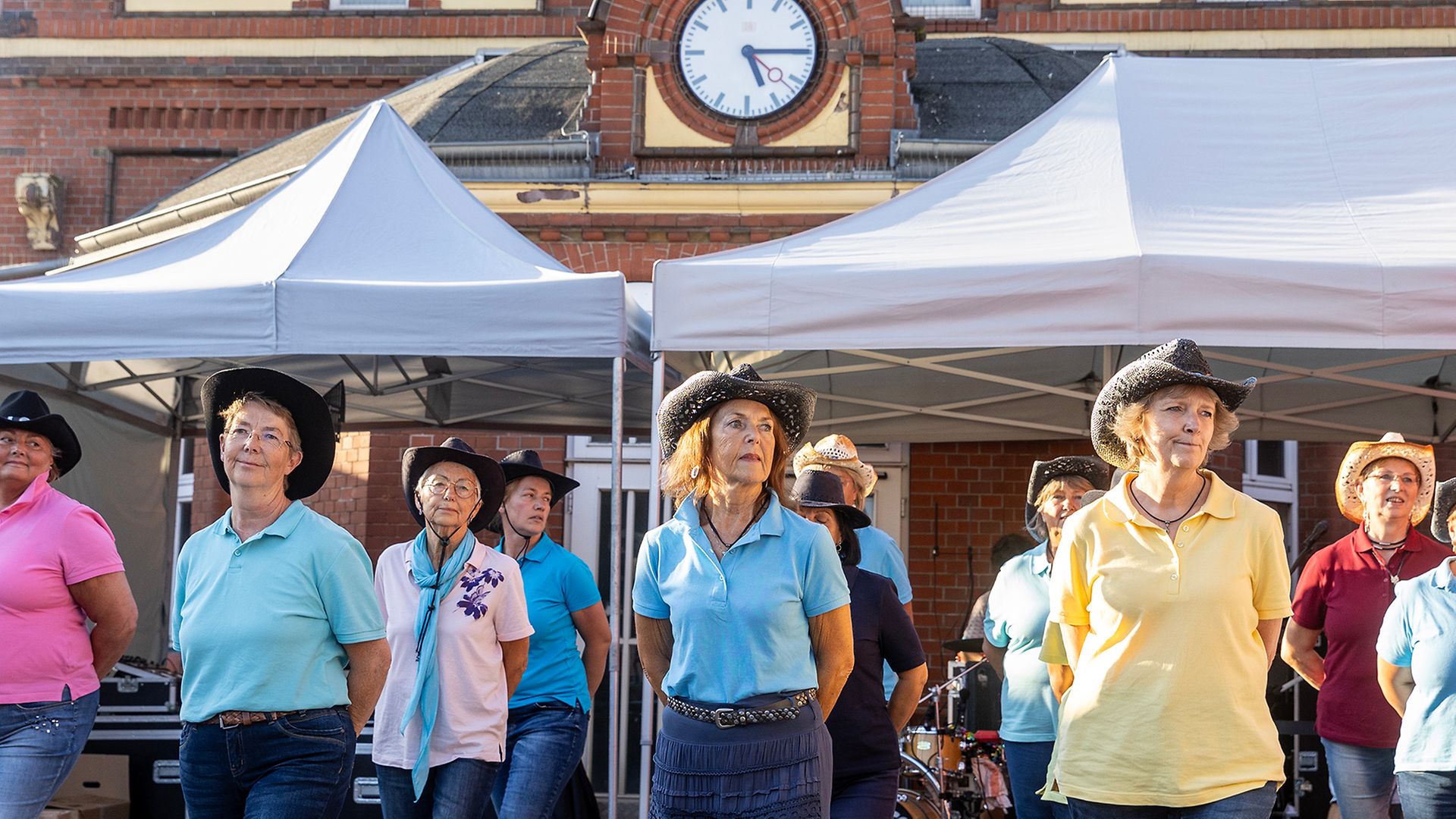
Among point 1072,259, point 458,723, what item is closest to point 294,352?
point 458,723

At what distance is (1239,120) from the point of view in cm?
736

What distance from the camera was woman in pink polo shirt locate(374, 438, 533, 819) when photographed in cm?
510

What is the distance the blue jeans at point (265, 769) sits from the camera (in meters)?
3.81

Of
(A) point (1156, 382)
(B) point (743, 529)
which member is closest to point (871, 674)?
(B) point (743, 529)

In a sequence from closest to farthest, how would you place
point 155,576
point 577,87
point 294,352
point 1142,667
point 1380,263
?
1. point 1142,667
2. point 1380,263
3. point 294,352
4. point 155,576
5. point 577,87

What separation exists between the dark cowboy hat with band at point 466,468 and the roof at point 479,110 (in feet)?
20.6

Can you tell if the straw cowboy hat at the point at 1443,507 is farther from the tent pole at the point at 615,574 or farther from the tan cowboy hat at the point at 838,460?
the tent pole at the point at 615,574

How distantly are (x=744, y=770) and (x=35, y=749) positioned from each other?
7.10 ft

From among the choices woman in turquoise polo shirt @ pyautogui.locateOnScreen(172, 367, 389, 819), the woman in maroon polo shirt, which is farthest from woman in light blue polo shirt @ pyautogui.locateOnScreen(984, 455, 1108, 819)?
woman in turquoise polo shirt @ pyautogui.locateOnScreen(172, 367, 389, 819)

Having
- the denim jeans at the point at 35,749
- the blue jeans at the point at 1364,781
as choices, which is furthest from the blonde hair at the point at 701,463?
the blue jeans at the point at 1364,781

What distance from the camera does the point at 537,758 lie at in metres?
5.41

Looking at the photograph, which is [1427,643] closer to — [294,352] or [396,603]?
[396,603]

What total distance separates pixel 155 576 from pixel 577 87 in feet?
16.2

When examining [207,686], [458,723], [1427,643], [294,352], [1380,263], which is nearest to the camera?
[207,686]
